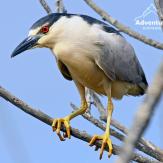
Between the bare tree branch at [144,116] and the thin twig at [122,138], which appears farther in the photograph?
the thin twig at [122,138]

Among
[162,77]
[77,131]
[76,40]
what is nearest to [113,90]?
[76,40]

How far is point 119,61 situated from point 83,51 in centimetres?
52

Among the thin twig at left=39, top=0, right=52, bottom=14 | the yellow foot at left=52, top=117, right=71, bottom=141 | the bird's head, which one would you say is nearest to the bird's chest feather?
the bird's head

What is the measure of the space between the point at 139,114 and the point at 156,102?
25 mm

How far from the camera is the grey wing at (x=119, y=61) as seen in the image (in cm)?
371

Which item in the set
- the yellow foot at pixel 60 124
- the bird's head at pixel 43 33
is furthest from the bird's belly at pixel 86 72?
the yellow foot at pixel 60 124

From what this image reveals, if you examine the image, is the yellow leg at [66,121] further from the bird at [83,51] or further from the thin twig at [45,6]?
the thin twig at [45,6]

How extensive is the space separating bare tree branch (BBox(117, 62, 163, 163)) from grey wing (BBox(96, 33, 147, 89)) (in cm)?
312

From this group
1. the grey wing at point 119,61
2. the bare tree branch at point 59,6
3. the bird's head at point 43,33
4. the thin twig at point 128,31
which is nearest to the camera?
the thin twig at point 128,31

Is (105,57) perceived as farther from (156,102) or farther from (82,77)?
(156,102)

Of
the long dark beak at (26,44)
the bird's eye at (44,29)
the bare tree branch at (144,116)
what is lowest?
the long dark beak at (26,44)

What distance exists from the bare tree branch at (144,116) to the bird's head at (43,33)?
9.76 ft

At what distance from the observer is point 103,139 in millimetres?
3207

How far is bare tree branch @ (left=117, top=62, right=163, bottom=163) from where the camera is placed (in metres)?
0.49
